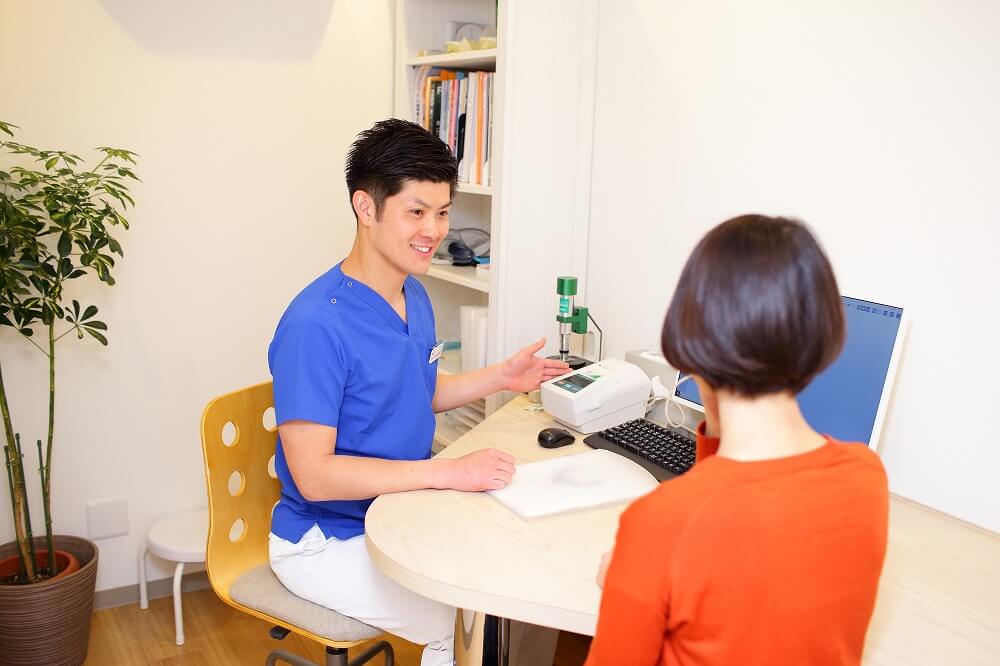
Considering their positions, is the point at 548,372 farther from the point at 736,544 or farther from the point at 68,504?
the point at 68,504

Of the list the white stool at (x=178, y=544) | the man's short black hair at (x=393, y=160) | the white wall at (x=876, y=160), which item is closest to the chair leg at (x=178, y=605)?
the white stool at (x=178, y=544)

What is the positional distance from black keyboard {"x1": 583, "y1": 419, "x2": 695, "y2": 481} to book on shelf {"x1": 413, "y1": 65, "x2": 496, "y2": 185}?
935 millimetres

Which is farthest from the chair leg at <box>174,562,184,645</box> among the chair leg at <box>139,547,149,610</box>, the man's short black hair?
the man's short black hair

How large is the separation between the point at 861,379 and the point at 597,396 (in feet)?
1.80

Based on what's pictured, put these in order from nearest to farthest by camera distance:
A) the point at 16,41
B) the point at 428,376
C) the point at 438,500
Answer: the point at 438,500 < the point at 428,376 < the point at 16,41

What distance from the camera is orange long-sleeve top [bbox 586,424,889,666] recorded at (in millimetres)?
855

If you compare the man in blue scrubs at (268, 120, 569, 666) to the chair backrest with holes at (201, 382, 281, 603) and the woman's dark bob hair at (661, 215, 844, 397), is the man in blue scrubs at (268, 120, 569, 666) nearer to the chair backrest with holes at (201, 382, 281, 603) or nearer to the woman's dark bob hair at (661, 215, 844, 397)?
the chair backrest with holes at (201, 382, 281, 603)

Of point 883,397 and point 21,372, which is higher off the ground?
point 883,397

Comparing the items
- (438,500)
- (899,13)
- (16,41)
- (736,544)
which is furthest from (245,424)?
(899,13)

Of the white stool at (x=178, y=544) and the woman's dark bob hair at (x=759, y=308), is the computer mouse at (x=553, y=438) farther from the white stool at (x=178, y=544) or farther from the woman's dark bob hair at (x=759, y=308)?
the white stool at (x=178, y=544)

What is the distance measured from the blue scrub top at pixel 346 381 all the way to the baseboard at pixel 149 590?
1232 millimetres

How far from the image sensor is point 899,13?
5.20 feet

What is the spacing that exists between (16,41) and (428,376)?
151 cm

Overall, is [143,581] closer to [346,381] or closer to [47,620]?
[47,620]
